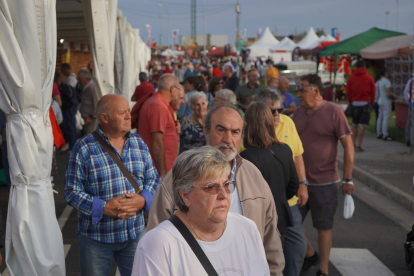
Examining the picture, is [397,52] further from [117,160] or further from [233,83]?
[117,160]

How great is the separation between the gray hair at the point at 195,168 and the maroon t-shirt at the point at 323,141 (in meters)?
2.92

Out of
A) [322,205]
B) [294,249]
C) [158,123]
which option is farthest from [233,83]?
[294,249]

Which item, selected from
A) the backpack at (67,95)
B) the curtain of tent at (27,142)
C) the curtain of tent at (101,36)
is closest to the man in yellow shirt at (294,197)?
the curtain of tent at (27,142)

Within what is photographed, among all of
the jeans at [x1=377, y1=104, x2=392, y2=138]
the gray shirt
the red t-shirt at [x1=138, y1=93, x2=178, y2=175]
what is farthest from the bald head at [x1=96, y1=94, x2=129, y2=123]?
the jeans at [x1=377, y1=104, x2=392, y2=138]

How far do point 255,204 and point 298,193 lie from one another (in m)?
1.98

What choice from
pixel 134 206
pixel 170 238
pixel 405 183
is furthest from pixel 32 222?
pixel 405 183

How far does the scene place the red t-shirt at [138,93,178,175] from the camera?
5.20m

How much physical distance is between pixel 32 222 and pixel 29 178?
33 cm

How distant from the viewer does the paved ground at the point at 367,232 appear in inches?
204

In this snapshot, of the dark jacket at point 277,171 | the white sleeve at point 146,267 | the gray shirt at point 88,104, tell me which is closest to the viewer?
the white sleeve at point 146,267

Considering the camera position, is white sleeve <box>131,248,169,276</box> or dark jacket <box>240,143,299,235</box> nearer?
white sleeve <box>131,248,169,276</box>

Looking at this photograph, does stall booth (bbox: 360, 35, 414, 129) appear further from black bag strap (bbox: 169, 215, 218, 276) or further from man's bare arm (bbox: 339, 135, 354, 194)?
black bag strap (bbox: 169, 215, 218, 276)

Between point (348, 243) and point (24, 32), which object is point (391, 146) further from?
point (24, 32)

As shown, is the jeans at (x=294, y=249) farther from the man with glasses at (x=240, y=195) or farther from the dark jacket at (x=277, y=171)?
the man with glasses at (x=240, y=195)
